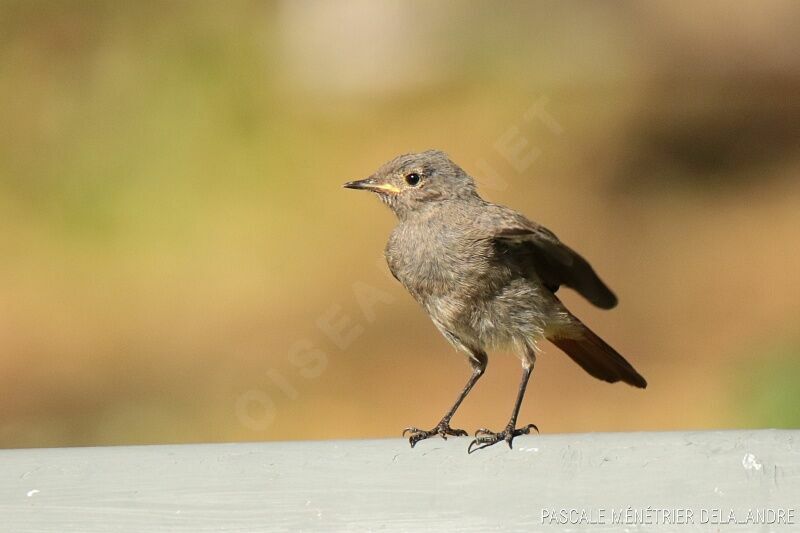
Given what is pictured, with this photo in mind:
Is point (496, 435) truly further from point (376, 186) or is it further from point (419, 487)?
point (376, 186)

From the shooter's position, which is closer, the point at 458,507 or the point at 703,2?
the point at 458,507

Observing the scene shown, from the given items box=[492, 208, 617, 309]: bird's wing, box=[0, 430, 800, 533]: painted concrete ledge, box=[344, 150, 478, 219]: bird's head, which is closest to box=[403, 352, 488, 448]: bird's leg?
box=[492, 208, 617, 309]: bird's wing

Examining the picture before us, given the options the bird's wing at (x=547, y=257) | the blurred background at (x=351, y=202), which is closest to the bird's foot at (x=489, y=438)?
the bird's wing at (x=547, y=257)

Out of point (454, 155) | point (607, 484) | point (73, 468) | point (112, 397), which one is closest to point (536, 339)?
point (607, 484)

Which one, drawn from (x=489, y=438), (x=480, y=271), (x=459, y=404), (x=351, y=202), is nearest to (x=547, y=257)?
(x=480, y=271)

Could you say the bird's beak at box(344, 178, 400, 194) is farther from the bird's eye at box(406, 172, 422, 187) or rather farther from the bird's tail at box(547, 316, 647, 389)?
the bird's tail at box(547, 316, 647, 389)

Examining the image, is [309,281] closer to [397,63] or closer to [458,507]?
[397,63]
